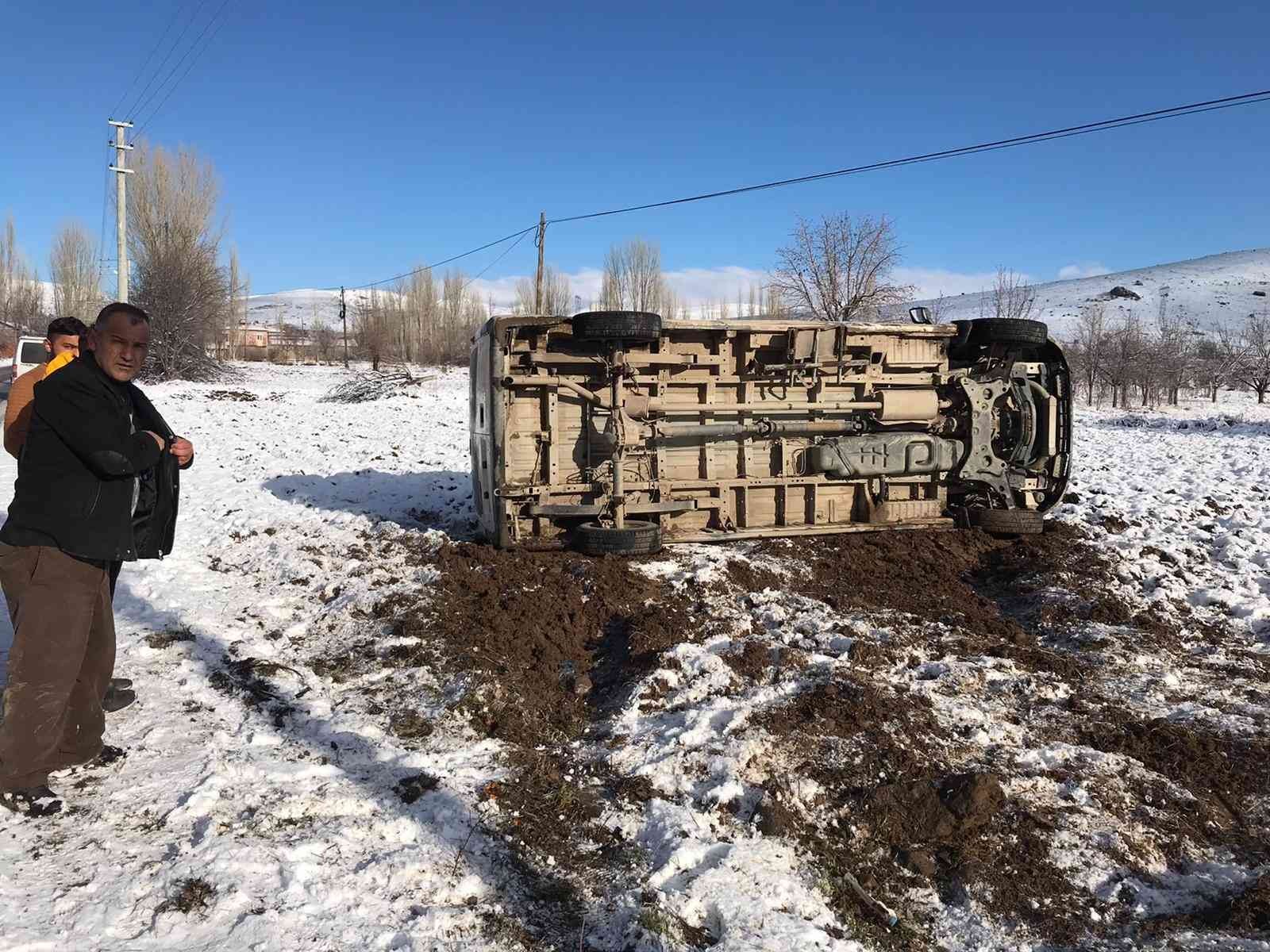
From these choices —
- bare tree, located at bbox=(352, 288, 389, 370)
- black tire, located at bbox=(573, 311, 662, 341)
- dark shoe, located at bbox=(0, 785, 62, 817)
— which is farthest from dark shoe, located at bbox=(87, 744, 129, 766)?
bare tree, located at bbox=(352, 288, 389, 370)

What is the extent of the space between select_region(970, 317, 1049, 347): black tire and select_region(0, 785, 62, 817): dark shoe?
29.5 ft

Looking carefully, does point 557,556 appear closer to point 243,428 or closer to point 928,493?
point 928,493

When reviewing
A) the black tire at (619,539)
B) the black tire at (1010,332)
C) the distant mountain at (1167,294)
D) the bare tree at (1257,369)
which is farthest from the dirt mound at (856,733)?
the distant mountain at (1167,294)

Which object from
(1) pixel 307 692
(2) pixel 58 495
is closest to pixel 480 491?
(1) pixel 307 692

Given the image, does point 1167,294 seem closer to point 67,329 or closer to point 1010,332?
point 1010,332

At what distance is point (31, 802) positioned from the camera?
3639mm

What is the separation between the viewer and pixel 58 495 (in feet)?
12.1

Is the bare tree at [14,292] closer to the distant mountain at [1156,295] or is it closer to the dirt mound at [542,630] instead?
the distant mountain at [1156,295]

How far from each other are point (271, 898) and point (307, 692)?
223cm

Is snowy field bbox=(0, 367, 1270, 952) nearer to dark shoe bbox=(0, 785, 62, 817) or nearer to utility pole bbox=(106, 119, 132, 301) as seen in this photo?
dark shoe bbox=(0, 785, 62, 817)

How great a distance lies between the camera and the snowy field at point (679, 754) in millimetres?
3180

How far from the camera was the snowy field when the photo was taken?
10.4 feet

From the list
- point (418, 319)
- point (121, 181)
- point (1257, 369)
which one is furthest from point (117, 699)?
point (418, 319)

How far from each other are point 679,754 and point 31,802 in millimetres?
3134
